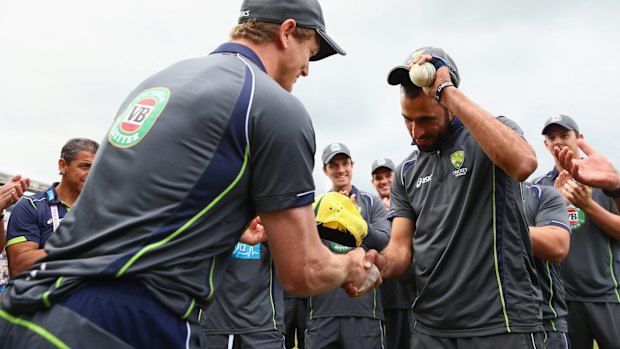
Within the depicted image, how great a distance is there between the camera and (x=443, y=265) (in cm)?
371

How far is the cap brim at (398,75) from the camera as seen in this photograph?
3.93 meters

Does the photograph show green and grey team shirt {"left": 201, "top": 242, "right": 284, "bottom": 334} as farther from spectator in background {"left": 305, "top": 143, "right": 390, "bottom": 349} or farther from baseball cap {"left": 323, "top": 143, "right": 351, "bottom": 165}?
baseball cap {"left": 323, "top": 143, "right": 351, "bottom": 165}

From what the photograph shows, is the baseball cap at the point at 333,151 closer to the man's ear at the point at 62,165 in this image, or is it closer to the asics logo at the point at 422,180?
the man's ear at the point at 62,165

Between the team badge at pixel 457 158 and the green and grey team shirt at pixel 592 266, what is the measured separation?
328 cm

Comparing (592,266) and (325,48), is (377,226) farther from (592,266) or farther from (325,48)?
(325,48)

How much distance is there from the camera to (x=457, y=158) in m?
3.72

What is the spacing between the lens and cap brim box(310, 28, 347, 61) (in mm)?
2791

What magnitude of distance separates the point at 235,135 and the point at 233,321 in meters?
4.40

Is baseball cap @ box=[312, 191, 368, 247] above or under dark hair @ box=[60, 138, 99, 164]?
under

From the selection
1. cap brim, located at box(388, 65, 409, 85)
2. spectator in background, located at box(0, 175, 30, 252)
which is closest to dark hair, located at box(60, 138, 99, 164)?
spectator in background, located at box(0, 175, 30, 252)

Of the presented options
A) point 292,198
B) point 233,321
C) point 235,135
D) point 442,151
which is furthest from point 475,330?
point 233,321

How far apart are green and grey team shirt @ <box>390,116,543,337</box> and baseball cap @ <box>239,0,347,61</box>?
1394mm

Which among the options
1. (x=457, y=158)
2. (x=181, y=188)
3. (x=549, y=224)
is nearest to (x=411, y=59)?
(x=457, y=158)

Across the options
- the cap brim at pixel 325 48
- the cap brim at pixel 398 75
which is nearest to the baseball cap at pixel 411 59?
the cap brim at pixel 398 75
